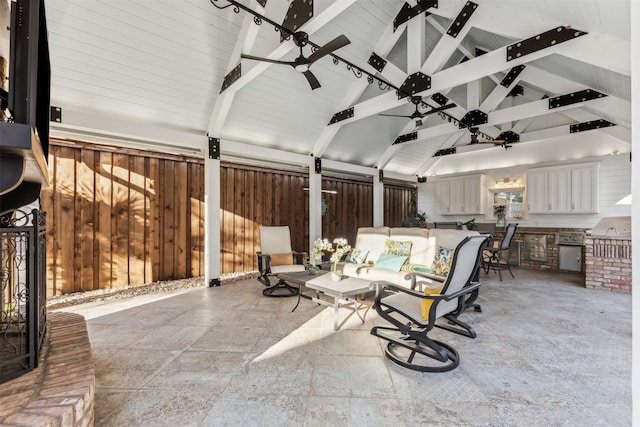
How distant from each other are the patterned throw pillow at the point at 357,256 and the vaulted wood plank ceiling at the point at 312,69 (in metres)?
2.64

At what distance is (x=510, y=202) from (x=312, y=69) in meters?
6.44

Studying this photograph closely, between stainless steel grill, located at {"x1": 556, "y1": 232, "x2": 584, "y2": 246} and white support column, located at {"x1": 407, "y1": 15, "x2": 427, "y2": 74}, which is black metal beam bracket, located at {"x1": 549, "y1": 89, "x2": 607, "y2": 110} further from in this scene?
stainless steel grill, located at {"x1": 556, "y1": 232, "x2": 584, "y2": 246}

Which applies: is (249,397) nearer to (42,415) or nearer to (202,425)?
(202,425)

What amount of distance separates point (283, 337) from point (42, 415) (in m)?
1.96

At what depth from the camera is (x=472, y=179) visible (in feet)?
28.1

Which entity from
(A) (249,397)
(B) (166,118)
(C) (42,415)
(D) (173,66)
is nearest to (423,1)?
(D) (173,66)

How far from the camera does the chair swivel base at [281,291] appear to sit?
456cm

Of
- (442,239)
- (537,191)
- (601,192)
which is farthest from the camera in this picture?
(537,191)

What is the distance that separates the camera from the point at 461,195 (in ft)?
29.0

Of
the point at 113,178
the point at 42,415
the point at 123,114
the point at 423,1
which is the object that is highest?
the point at 423,1

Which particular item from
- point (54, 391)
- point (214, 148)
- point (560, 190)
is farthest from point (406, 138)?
point (54, 391)

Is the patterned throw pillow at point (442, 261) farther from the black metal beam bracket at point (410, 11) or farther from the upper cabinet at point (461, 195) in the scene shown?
the upper cabinet at point (461, 195)

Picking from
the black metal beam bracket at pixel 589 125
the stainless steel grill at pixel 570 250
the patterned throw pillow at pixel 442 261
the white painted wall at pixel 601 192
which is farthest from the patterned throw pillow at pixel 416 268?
the black metal beam bracket at pixel 589 125

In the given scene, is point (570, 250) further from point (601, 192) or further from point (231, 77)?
point (231, 77)
